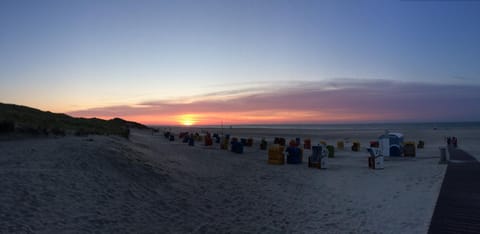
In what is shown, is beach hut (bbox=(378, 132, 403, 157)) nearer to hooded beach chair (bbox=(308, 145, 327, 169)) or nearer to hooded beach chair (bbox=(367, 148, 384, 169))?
hooded beach chair (bbox=(367, 148, 384, 169))

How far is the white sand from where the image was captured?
7.12 m

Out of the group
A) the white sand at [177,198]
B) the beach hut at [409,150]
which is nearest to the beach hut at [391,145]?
the beach hut at [409,150]

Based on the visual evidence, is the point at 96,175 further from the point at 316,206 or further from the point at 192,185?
the point at 316,206

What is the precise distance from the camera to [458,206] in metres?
8.52

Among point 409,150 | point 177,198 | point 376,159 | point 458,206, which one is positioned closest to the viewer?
point 458,206

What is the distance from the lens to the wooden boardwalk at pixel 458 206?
268 inches

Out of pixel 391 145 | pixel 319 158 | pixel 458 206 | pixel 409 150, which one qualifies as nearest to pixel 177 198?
pixel 458 206

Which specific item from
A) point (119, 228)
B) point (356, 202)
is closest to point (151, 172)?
point (119, 228)

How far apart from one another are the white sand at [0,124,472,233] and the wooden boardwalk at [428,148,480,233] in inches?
9.9

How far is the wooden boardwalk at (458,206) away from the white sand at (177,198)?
25 centimetres

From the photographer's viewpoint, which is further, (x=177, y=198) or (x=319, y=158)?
(x=319, y=158)

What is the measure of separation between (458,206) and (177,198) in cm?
687

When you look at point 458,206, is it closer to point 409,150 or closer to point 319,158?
point 319,158

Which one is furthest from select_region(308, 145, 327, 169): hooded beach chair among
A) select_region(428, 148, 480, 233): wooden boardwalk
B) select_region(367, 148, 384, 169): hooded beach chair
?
select_region(428, 148, 480, 233): wooden boardwalk
